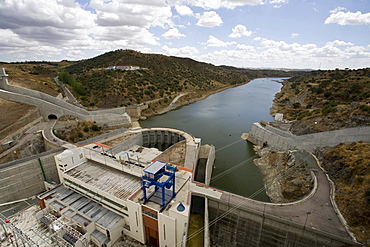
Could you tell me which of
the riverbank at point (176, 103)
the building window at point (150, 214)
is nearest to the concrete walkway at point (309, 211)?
the building window at point (150, 214)

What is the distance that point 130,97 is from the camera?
62594 millimetres

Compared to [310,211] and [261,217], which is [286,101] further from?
[261,217]

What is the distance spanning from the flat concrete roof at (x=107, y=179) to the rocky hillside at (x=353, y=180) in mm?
19861

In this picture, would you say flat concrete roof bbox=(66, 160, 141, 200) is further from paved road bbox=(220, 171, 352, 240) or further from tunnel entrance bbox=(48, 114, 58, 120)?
tunnel entrance bbox=(48, 114, 58, 120)

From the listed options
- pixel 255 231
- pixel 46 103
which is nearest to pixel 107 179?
pixel 255 231

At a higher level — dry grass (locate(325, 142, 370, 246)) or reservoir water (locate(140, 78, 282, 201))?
dry grass (locate(325, 142, 370, 246))

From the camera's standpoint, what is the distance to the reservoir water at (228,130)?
27.1m

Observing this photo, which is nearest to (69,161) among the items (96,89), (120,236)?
(120,236)

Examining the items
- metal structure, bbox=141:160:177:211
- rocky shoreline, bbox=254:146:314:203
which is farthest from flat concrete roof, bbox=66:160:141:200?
rocky shoreline, bbox=254:146:314:203

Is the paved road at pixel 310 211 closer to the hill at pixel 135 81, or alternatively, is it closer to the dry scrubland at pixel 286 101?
the dry scrubland at pixel 286 101

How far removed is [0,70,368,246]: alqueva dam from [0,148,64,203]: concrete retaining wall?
0.09 meters

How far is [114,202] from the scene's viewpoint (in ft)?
59.8

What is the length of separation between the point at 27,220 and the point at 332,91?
225 ft

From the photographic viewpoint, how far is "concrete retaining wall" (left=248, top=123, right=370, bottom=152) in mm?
25500
